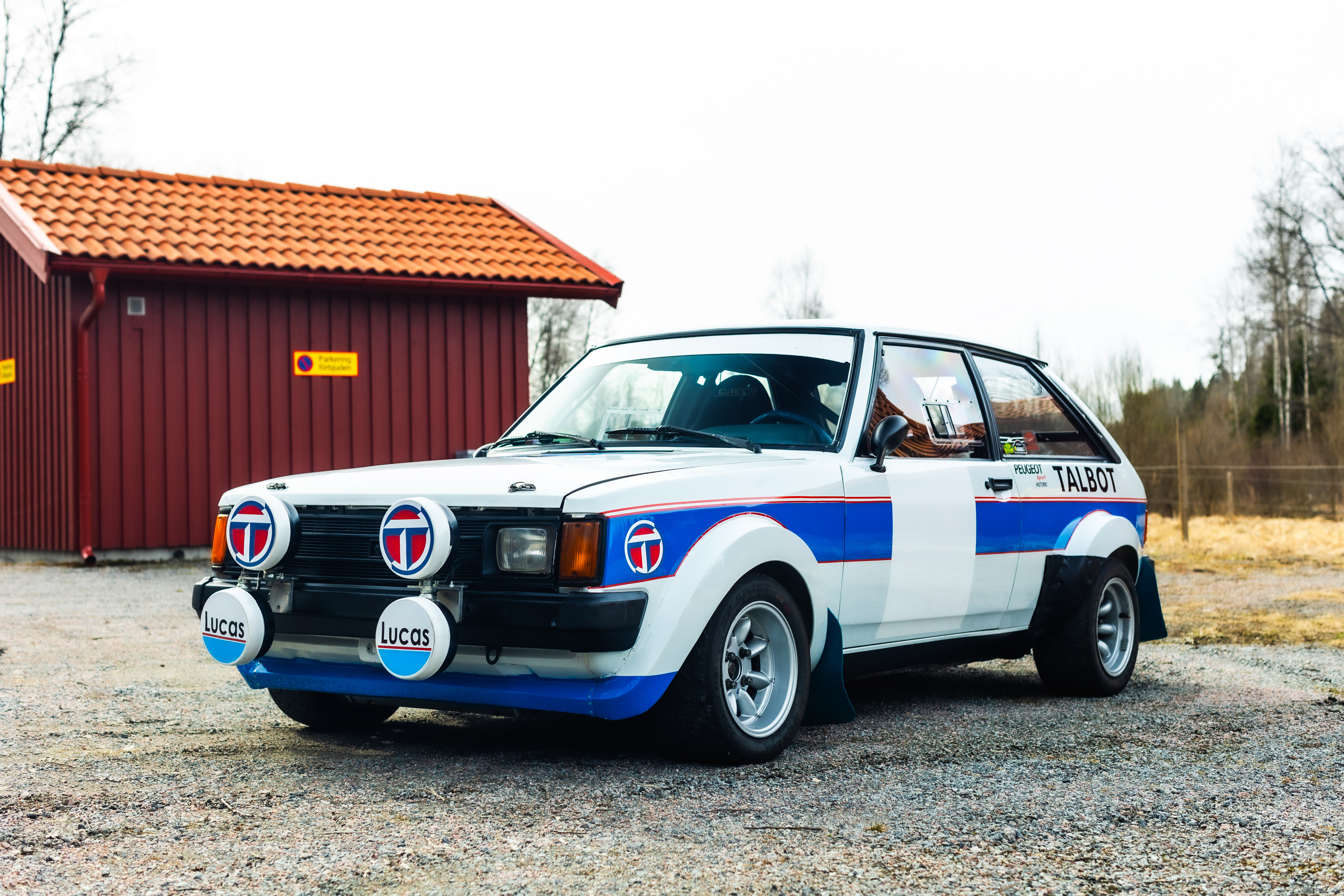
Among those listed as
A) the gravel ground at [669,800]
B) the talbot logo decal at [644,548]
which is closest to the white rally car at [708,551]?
the talbot logo decal at [644,548]

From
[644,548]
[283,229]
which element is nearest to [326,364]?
[283,229]

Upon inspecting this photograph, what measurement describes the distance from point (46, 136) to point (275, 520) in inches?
1409

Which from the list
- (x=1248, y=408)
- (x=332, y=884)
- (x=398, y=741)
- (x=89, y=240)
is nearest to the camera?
(x=332, y=884)

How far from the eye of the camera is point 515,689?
4504 mm

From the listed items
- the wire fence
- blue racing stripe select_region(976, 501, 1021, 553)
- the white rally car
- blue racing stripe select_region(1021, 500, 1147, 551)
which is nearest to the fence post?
the wire fence

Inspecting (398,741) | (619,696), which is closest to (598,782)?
(619,696)

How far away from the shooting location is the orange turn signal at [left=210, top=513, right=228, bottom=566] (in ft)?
17.1

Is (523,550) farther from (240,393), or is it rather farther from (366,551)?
(240,393)

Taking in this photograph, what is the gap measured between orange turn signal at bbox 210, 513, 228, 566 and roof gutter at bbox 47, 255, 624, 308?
1007 cm

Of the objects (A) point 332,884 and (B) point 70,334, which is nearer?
(A) point 332,884

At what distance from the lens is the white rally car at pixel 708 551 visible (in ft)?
14.6

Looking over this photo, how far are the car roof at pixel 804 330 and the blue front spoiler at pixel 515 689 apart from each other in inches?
75.6

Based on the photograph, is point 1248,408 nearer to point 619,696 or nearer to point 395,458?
point 395,458

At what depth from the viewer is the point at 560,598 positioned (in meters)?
4.34
